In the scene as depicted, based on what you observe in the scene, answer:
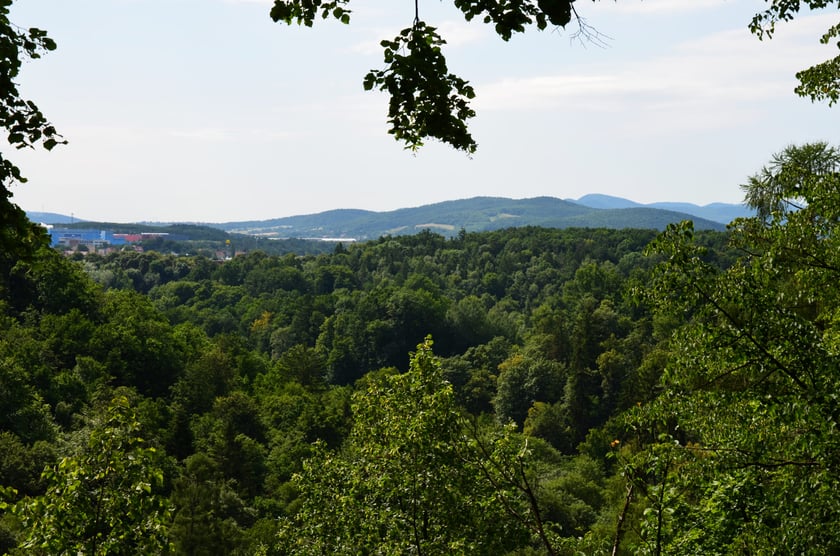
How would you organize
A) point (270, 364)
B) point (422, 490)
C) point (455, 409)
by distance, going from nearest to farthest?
1. point (422, 490)
2. point (455, 409)
3. point (270, 364)

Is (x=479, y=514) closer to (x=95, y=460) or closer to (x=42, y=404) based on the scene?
(x=95, y=460)

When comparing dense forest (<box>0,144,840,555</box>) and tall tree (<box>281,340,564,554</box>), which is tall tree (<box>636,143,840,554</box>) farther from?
tall tree (<box>281,340,564,554</box>)

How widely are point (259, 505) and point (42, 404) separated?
15.2 meters

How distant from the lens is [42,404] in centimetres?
4469

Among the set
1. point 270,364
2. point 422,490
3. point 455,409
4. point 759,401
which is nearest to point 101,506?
point 422,490

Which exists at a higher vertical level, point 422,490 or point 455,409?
point 455,409

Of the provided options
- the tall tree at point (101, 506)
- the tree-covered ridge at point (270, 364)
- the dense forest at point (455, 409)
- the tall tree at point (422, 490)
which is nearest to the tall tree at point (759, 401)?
the dense forest at point (455, 409)

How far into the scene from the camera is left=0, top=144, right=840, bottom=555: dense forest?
6.91 metres

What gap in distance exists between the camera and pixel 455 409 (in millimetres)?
10664

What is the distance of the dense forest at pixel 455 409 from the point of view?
22.7ft

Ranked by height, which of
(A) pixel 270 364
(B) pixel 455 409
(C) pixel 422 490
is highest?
(B) pixel 455 409

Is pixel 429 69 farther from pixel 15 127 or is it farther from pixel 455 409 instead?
pixel 455 409

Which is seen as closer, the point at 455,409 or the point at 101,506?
the point at 101,506

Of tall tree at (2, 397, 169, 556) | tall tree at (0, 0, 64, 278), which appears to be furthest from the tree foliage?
tall tree at (2, 397, 169, 556)
